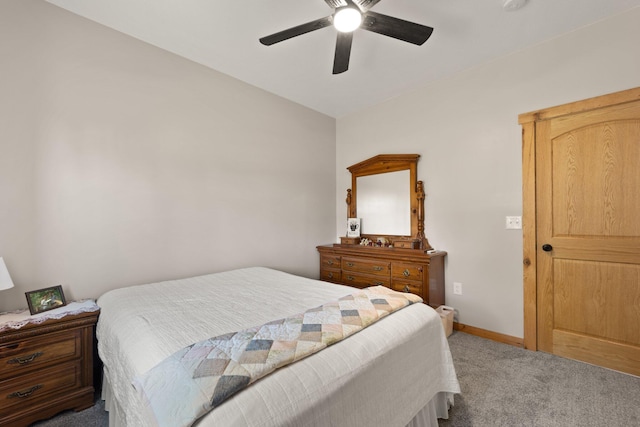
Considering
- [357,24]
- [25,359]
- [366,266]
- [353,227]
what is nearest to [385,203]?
[353,227]

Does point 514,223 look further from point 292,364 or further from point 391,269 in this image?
point 292,364

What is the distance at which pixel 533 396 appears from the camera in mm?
1796

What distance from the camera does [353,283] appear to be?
3.27 meters

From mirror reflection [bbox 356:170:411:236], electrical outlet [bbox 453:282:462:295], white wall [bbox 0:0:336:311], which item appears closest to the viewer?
white wall [bbox 0:0:336:311]

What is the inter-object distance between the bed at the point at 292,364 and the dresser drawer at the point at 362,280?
3.75 ft

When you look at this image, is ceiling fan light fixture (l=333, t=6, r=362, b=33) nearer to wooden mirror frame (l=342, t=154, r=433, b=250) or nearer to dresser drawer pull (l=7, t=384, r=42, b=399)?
wooden mirror frame (l=342, t=154, r=433, b=250)

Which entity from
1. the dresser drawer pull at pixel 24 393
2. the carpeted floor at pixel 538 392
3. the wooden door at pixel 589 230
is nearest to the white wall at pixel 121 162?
the dresser drawer pull at pixel 24 393

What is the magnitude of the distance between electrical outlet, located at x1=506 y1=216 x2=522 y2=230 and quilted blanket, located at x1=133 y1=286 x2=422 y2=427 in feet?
5.89

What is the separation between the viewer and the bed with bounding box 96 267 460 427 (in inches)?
35.0

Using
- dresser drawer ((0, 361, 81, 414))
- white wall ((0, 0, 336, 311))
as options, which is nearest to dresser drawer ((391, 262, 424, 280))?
white wall ((0, 0, 336, 311))

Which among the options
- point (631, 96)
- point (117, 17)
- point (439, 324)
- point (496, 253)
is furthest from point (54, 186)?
point (631, 96)

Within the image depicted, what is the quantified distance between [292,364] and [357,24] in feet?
6.19

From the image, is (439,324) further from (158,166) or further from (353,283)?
(158,166)

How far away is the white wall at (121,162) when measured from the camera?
1854 mm
